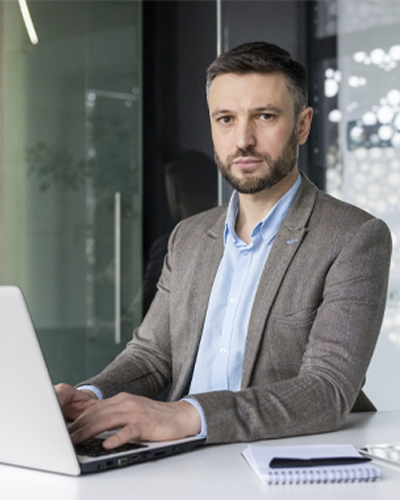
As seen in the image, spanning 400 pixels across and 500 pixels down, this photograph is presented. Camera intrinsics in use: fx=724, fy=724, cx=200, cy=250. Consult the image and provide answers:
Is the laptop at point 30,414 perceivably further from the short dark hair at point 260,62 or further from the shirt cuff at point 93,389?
the short dark hair at point 260,62

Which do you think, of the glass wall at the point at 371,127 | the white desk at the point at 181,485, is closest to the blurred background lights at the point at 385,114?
the glass wall at the point at 371,127

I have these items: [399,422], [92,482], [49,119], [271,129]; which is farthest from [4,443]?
[49,119]

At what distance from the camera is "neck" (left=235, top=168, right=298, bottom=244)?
188 centimetres

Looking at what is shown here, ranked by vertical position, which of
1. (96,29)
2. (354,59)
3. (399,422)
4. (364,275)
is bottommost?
(399,422)

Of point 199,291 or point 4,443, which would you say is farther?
point 199,291

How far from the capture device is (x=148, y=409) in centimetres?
119

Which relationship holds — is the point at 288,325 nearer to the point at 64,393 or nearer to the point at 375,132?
the point at 64,393

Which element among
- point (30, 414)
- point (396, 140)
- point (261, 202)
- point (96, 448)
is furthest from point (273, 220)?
point (396, 140)

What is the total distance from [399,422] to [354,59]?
7.05 feet

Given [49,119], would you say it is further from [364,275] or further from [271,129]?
[364,275]

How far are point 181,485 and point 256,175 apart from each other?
99 centimetres

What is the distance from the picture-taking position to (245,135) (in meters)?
1.80

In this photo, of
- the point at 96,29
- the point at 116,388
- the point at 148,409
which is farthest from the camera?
the point at 96,29

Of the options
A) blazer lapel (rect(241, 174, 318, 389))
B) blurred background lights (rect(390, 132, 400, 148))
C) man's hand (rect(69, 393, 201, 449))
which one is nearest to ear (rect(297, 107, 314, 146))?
blazer lapel (rect(241, 174, 318, 389))
